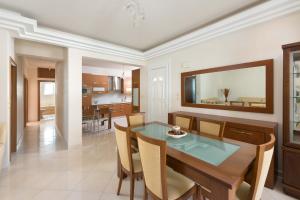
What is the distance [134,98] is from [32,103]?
529 cm

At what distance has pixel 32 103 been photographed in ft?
24.3

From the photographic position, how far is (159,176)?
131 centimetres

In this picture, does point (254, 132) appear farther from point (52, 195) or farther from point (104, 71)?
point (104, 71)

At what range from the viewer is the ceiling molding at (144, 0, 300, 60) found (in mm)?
2283

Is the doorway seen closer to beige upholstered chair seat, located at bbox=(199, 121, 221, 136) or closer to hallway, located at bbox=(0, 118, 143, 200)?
hallway, located at bbox=(0, 118, 143, 200)

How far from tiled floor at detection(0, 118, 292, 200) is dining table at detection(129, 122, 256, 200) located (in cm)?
99

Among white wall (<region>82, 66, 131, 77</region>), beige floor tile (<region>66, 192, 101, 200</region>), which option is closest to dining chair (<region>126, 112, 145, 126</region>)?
beige floor tile (<region>66, 192, 101, 200</region>)

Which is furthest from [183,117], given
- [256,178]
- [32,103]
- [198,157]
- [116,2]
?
[32,103]

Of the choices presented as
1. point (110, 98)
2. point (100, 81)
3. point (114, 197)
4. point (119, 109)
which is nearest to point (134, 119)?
point (114, 197)

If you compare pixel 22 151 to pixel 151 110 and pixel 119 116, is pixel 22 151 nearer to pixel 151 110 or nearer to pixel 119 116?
pixel 151 110

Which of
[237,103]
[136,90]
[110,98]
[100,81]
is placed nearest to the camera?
[237,103]

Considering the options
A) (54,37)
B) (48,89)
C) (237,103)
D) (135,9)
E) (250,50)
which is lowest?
(237,103)

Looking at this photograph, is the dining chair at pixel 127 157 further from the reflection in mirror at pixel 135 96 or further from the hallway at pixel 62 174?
the reflection in mirror at pixel 135 96

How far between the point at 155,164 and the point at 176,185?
1.25ft
